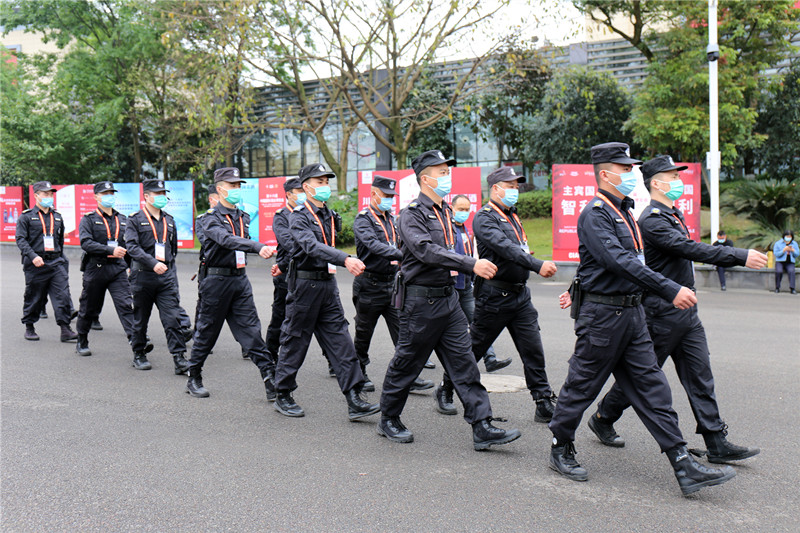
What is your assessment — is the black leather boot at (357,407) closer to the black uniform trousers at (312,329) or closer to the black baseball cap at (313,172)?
the black uniform trousers at (312,329)

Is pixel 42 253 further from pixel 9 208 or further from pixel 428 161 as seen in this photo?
pixel 9 208

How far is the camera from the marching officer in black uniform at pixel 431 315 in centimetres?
500

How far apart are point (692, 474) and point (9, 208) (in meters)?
30.8

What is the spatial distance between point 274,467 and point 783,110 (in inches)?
858

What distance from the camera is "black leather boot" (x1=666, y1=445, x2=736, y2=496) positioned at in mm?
4094

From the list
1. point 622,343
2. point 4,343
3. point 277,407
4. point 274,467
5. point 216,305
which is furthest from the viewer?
point 4,343

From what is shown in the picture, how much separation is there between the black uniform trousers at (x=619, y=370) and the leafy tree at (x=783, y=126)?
19909 millimetres

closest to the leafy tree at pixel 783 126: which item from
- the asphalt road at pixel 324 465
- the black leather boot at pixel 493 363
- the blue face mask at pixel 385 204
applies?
the asphalt road at pixel 324 465

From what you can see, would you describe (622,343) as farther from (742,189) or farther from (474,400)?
(742,189)

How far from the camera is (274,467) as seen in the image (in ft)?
15.5

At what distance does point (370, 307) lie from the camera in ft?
23.2

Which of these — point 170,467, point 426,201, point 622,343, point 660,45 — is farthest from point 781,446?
point 660,45

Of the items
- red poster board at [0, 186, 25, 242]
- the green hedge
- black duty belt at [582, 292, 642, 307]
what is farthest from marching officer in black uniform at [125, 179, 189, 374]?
red poster board at [0, 186, 25, 242]

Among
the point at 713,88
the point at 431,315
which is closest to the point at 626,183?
the point at 431,315
